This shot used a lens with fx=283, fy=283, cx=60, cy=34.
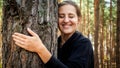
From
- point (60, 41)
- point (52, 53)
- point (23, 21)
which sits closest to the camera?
point (23, 21)

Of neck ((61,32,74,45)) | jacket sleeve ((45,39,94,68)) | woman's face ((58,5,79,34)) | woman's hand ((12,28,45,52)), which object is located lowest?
jacket sleeve ((45,39,94,68))

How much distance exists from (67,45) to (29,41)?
690mm

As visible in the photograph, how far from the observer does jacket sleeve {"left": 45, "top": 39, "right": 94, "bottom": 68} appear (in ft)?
8.60

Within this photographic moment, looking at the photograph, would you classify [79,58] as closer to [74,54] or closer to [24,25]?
[74,54]

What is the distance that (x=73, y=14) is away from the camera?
3.11 m

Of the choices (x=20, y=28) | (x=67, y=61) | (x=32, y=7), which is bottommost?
(x=67, y=61)

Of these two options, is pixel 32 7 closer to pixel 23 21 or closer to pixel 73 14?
pixel 23 21

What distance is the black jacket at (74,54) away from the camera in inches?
104

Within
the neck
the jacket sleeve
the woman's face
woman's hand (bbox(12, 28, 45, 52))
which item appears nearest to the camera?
woman's hand (bbox(12, 28, 45, 52))

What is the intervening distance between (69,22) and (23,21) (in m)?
0.70

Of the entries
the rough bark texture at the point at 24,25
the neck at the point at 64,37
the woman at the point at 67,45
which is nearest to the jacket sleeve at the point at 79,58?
the woman at the point at 67,45

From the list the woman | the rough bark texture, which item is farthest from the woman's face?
the rough bark texture

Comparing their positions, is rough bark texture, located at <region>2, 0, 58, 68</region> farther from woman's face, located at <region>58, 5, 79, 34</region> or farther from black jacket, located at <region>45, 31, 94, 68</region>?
woman's face, located at <region>58, 5, 79, 34</region>

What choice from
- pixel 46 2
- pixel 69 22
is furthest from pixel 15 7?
pixel 69 22
